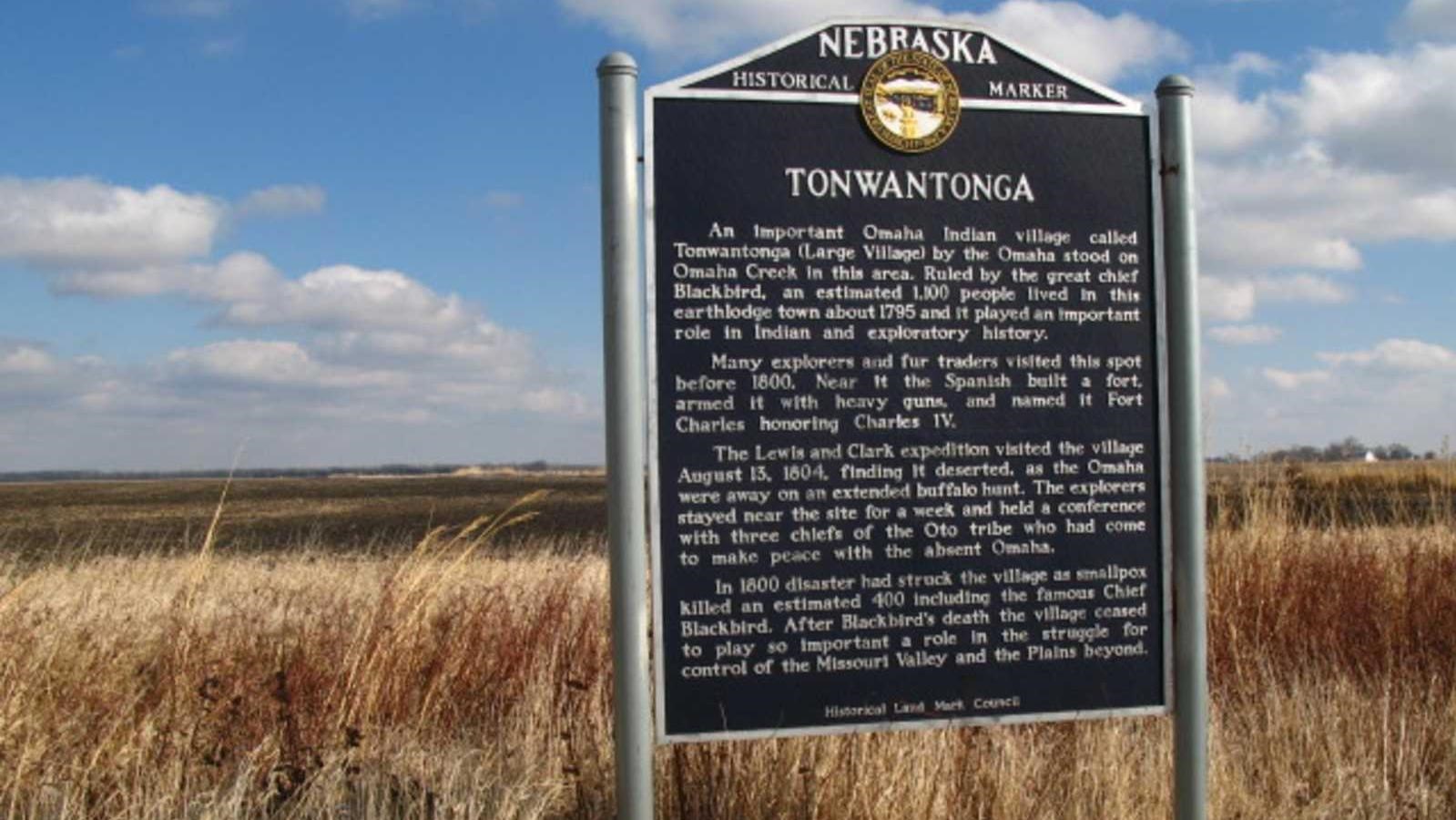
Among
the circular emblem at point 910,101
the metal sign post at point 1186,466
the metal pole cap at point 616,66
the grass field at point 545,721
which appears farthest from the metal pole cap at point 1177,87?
the grass field at point 545,721

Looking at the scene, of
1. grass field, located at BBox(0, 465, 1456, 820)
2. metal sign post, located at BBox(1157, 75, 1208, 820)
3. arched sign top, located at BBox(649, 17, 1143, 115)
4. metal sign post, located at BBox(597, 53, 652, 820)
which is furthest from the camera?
grass field, located at BBox(0, 465, 1456, 820)

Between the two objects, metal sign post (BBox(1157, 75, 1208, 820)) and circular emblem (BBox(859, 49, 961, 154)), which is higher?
circular emblem (BBox(859, 49, 961, 154))

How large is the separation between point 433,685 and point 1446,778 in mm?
4387

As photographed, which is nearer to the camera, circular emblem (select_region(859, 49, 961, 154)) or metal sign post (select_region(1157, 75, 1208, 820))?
circular emblem (select_region(859, 49, 961, 154))

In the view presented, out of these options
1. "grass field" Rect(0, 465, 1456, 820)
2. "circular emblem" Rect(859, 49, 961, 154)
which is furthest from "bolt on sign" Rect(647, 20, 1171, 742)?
"grass field" Rect(0, 465, 1456, 820)

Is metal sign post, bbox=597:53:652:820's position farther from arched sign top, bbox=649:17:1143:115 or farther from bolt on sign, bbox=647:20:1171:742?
arched sign top, bbox=649:17:1143:115

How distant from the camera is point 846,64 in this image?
389 cm

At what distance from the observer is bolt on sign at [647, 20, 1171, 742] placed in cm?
376

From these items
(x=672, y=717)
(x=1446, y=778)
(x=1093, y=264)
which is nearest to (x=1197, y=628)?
(x=1093, y=264)

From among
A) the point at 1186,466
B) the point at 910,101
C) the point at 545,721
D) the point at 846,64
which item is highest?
the point at 846,64

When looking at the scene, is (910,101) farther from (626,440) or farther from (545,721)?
(545,721)

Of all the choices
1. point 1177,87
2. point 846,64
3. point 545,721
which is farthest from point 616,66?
point 545,721

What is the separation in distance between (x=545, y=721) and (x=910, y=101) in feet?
10.5

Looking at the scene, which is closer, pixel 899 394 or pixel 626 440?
pixel 626 440
